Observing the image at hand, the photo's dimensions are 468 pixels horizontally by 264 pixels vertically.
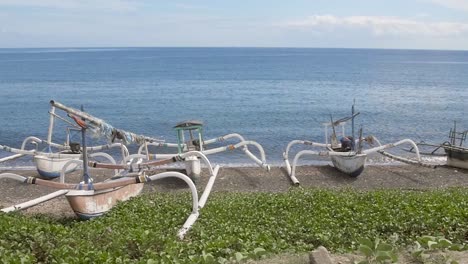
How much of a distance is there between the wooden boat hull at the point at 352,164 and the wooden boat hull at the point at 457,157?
447 centimetres

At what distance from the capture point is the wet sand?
712 inches

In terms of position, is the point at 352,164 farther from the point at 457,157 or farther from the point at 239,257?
the point at 239,257

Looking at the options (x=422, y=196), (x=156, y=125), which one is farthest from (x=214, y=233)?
(x=156, y=125)

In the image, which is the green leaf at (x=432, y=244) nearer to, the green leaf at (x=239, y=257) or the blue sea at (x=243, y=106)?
the green leaf at (x=239, y=257)

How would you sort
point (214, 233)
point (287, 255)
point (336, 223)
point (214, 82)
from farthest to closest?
point (214, 82)
point (336, 223)
point (214, 233)
point (287, 255)

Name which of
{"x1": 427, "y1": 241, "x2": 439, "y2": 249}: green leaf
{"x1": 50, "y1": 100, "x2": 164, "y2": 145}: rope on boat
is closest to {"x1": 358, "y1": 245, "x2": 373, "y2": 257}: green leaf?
{"x1": 427, "y1": 241, "x2": 439, "y2": 249}: green leaf

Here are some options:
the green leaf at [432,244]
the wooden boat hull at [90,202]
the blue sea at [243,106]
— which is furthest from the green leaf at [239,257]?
the blue sea at [243,106]

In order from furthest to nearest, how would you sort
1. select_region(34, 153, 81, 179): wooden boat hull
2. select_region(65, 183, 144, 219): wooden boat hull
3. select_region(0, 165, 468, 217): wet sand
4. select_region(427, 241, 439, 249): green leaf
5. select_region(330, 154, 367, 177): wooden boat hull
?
select_region(330, 154, 367, 177): wooden boat hull < select_region(34, 153, 81, 179): wooden boat hull < select_region(0, 165, 468, 217): wet sand < select_region(65, 183, 144, 219): wooden boat hull < select_region(427, 241, 439, 249): green leaf

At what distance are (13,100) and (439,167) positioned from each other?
4388cm

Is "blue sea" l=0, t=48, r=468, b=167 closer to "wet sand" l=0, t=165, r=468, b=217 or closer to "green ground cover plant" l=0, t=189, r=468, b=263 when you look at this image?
"wet sand" l=0, t=165, r=468, b=217

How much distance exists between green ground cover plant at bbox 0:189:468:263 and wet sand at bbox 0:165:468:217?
13.5 ft

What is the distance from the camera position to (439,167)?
22.4 metres

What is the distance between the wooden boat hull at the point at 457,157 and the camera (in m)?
21.8

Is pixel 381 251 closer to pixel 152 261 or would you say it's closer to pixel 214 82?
pixel 152 261
